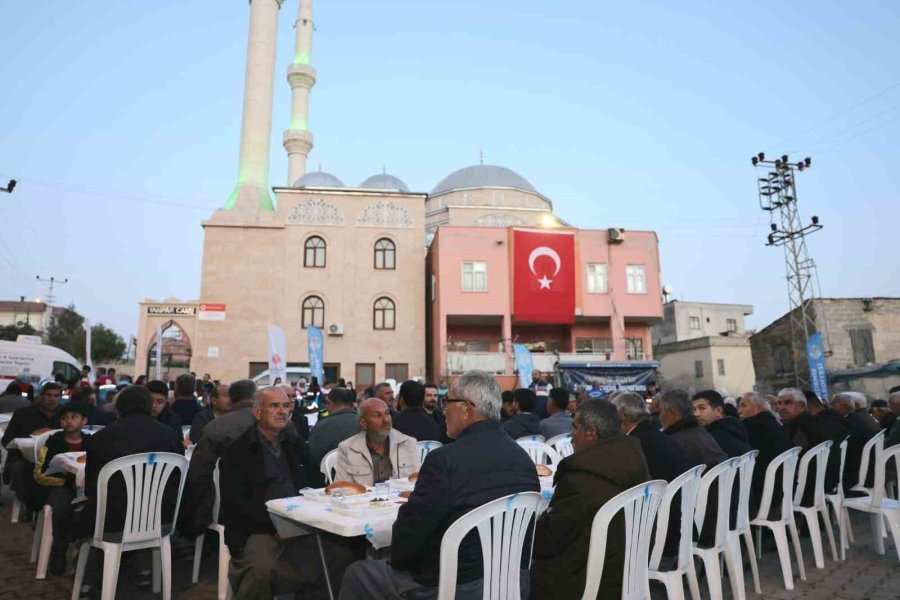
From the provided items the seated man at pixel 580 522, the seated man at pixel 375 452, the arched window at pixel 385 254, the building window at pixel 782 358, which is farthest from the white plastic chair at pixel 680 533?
the building window at pixel 782 358

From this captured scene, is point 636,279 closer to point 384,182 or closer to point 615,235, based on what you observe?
point 615,235

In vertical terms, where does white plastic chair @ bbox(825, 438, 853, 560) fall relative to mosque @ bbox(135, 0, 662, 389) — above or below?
below

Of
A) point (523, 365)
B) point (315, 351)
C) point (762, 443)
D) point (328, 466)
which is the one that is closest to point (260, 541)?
point (328, 466)

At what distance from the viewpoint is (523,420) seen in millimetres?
6445

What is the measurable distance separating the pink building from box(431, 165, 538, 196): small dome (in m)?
10.1

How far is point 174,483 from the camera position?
13.2ft

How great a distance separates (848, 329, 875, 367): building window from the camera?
79.9ft

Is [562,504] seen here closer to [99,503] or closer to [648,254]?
[99,503]

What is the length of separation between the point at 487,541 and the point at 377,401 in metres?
1.91

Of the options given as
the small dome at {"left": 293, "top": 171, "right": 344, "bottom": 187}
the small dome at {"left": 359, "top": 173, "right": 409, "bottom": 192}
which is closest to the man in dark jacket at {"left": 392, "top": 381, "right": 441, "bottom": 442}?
the small dome at {"left": 293, "top": 171, "right": 344, "bottom": 187}

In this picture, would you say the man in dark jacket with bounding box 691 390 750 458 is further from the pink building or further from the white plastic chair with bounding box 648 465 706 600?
the pink building

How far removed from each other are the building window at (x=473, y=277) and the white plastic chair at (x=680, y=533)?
21.3 meters

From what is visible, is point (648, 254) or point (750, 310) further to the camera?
point (750, 310)

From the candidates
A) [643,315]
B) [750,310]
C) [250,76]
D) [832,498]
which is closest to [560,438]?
[832,498]
